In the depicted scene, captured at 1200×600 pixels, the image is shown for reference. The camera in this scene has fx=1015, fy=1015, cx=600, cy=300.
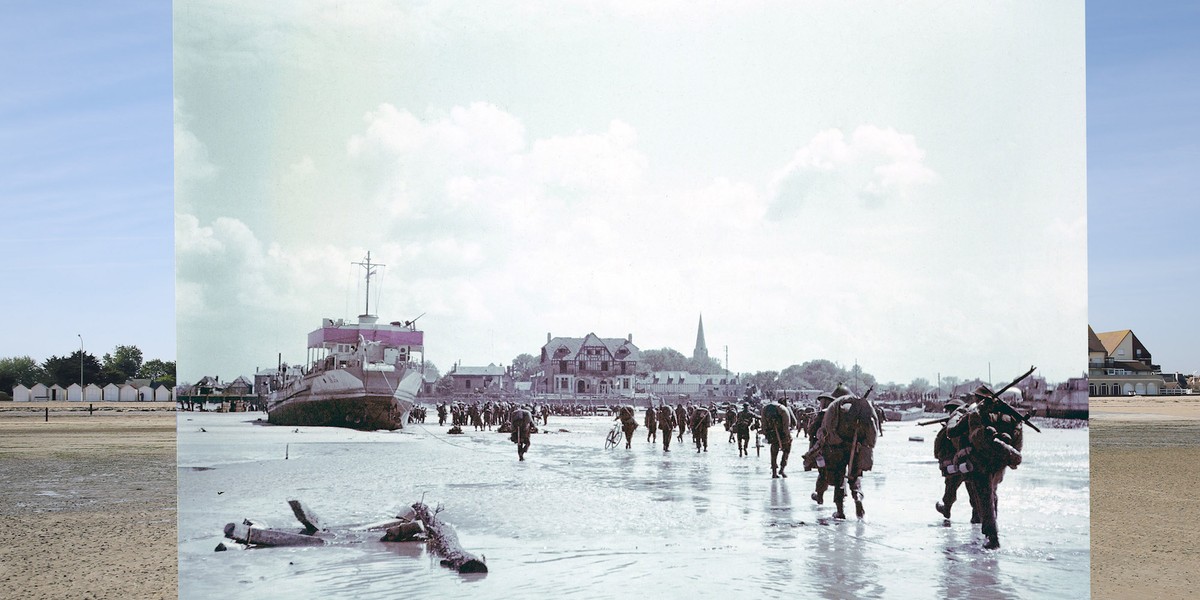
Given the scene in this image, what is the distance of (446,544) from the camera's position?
9.06m

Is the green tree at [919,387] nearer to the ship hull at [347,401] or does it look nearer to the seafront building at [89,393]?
the ship hull at [347,401]

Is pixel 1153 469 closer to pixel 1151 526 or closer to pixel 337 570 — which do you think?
pixel 1151 526

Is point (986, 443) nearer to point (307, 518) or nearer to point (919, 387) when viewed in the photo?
point (919, 387)

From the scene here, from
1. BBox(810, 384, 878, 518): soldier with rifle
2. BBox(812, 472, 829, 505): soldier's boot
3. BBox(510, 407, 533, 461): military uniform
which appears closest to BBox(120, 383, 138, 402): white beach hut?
BBox(510, 407, 533, 461): military uniform

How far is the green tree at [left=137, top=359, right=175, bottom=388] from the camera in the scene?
67.0 metres

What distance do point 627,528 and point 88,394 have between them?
204ft

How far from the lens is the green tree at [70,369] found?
63.4m

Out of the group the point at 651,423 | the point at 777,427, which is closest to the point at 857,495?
the point at 777,427

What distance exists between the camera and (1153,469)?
60.8 feet

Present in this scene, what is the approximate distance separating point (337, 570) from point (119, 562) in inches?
117

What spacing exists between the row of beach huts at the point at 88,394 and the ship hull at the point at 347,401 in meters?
51.7

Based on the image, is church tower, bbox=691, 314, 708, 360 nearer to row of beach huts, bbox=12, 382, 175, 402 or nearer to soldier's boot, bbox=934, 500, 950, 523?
soldier's boot, bbox=934, 500, 950, 523

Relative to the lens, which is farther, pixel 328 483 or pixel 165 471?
pixel 165 471

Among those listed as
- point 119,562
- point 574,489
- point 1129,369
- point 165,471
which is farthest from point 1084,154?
point 1129,369
